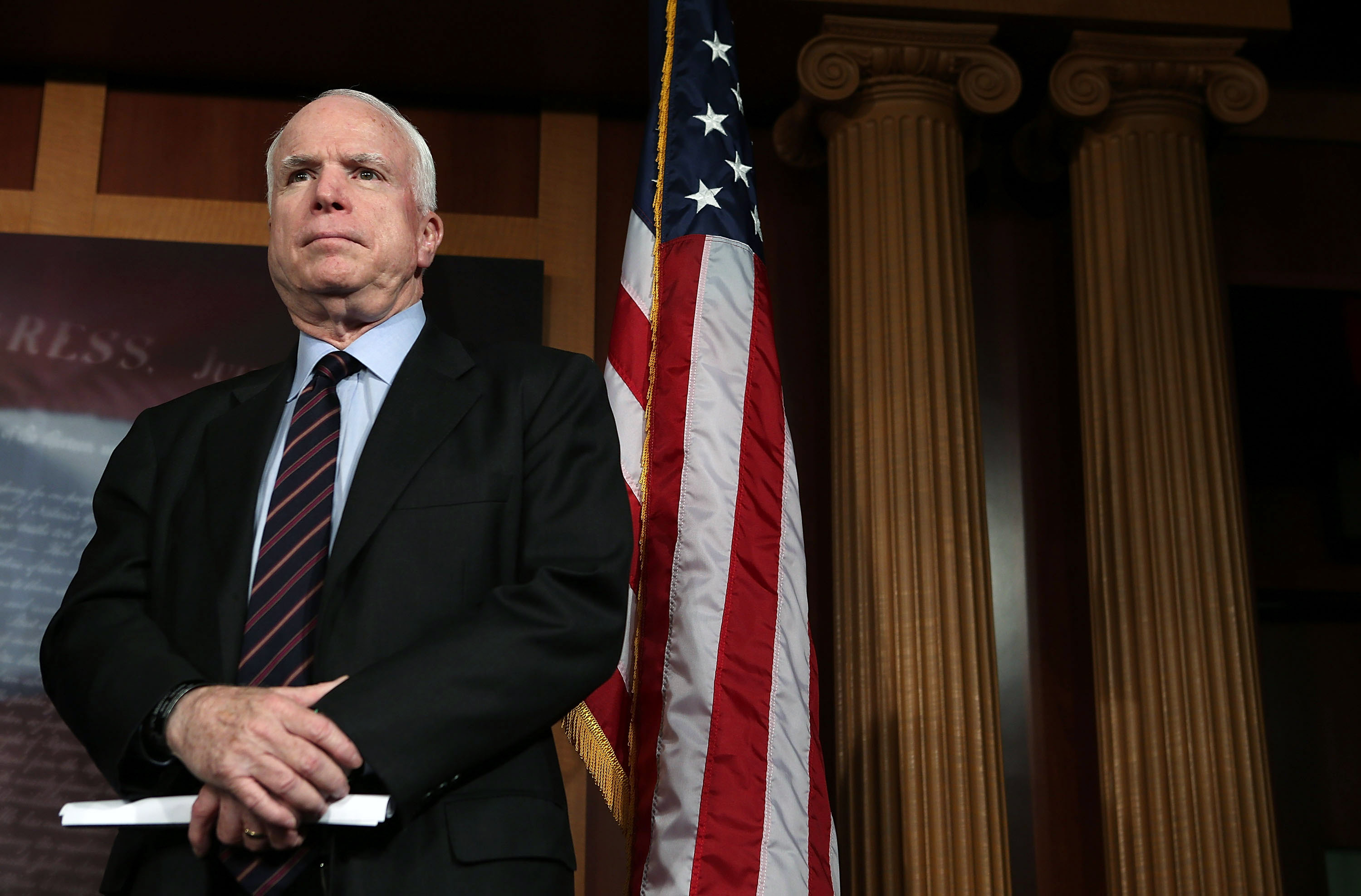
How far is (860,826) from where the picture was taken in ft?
8.68

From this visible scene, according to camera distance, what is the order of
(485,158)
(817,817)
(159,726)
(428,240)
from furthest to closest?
1. (485,158)
2. (817,817)
3. (428,240)
4. (159,726)

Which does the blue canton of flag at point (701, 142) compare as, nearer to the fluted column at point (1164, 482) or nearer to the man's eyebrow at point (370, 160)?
the man's eyebrow at point (370, 160)

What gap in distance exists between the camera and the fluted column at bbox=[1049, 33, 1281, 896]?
2.66 m

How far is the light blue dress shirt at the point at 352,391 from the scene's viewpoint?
1664 mm

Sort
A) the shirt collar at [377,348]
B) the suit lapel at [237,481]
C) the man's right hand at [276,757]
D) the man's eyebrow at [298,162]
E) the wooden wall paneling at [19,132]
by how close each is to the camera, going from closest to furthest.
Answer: the man's right hand at [276,757] → the suit lapel at [237,481] → the shirt collar at [377,348] → the man's eyebrow at [298,162] → the wooden wall paneling at [19,132]

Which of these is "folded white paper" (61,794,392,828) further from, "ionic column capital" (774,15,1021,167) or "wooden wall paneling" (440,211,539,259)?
"ionic column capital" (774,15,1021,167)

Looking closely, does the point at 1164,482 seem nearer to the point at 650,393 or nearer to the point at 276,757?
the point at 650,393

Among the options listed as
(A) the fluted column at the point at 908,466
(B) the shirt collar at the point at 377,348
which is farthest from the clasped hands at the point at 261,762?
(A) the fluted column at the point at 908,466

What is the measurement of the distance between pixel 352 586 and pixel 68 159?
2137 mm

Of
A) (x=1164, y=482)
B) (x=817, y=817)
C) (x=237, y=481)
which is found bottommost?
(x=817, y=817)

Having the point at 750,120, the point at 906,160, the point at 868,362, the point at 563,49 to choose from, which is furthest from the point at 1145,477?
the point at 563,49

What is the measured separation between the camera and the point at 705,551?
2230 millimetres

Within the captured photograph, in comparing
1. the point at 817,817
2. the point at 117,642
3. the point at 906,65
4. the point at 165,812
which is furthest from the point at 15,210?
the point at 817,817

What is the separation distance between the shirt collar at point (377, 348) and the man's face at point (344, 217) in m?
0.03
